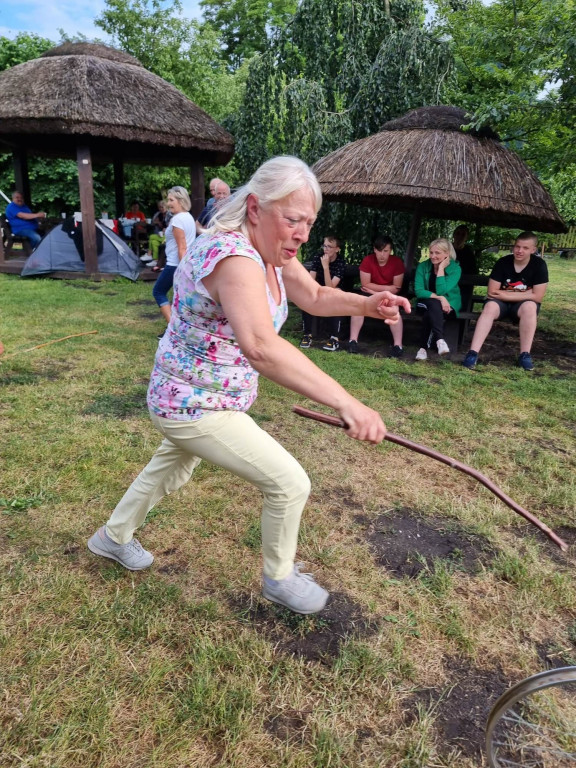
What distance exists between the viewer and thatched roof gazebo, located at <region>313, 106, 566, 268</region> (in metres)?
5.96

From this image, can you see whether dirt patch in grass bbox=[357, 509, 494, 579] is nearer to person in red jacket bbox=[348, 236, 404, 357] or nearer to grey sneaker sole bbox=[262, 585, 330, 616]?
grey sneaker sole bbox=[262, 585, 330, 616]

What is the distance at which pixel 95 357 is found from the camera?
5.66 m

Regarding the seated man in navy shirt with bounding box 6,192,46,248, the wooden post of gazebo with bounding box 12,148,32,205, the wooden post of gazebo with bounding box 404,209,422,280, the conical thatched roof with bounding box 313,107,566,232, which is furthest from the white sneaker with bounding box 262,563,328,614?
the wooden post of gazebo with bounding box 12,148,32,205

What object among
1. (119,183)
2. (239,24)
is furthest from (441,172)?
(239,24)

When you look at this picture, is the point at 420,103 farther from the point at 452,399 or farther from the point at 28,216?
the point at 28,216

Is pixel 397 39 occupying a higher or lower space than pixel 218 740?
higher

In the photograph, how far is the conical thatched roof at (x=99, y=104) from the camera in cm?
1014

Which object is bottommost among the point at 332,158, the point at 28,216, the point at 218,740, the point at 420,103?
the point at 218,740

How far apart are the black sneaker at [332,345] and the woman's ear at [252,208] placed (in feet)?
15.4

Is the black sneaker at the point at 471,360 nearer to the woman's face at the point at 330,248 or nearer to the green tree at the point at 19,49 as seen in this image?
the woman's face at the point at 330,248

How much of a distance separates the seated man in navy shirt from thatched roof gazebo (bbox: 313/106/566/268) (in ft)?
27.8

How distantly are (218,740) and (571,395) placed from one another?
4726mm

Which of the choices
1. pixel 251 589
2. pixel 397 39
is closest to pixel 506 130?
pixel 397 39

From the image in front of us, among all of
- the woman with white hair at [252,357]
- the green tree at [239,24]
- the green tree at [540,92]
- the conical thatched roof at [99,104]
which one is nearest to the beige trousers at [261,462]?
the woman with white hair at [252,357]
